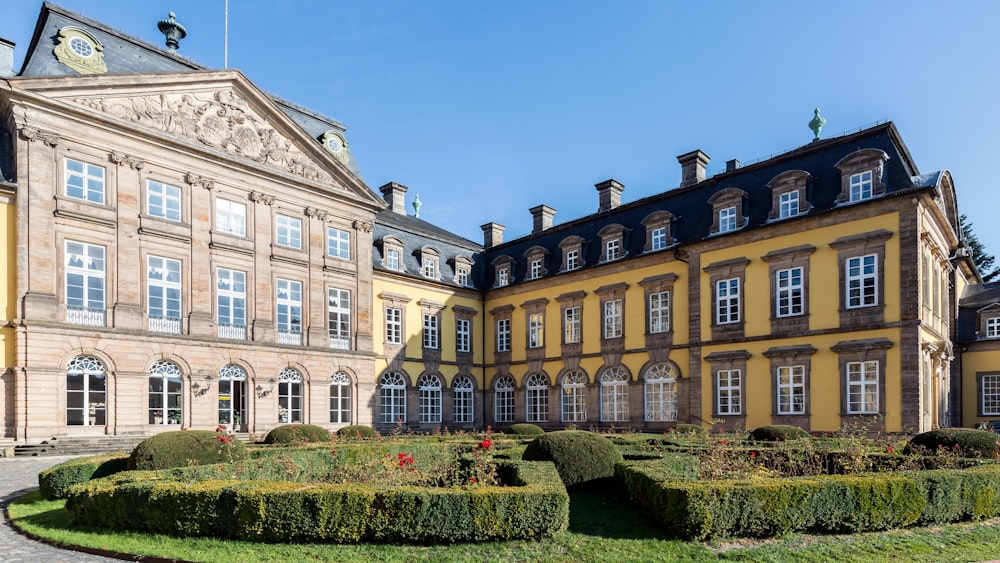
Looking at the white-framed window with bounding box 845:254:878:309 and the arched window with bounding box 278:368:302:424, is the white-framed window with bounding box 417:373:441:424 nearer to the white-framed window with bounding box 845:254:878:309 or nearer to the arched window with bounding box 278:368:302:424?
the arched window with bounding box 278:368:302:424

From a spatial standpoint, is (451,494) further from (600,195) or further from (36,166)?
(600,195)

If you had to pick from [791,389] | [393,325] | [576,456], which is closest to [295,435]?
[576,456]

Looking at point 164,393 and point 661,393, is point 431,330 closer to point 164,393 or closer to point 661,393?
point 661,393

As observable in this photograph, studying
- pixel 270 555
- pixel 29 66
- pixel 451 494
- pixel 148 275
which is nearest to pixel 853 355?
pixel 451 494

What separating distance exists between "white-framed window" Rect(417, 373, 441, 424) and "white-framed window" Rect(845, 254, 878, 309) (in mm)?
20747

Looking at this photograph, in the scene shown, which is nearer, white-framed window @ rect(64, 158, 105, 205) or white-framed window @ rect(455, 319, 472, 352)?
white-framed window @ rect(64, 158, 105, 205)

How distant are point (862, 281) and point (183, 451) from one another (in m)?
22.3

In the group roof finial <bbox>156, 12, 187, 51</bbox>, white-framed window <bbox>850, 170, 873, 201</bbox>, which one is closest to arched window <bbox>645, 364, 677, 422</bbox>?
white-framed window <bbox>850, 170, 873, 201</bbox>

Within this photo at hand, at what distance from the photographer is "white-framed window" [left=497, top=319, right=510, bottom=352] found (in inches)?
1478

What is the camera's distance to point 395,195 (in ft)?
138

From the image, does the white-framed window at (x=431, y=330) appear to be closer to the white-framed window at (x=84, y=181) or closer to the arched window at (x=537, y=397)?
the arched window at (x=537, y=397)

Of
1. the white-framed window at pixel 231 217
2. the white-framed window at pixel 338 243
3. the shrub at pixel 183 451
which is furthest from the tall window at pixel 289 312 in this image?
the shrub at pixel 183 451

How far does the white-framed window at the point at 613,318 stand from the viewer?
104ft

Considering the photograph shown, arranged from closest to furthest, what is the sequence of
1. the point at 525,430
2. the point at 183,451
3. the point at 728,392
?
the point at 183,451
the point at 525,430
the point at 728,392
